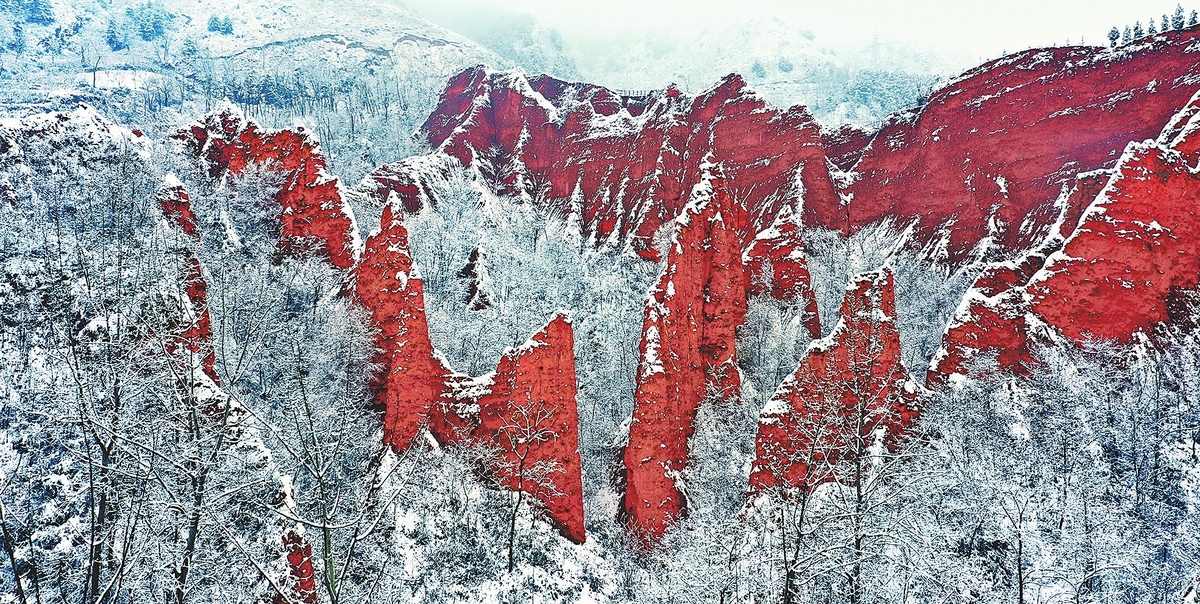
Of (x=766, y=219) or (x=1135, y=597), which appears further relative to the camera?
(x=766, y=219)

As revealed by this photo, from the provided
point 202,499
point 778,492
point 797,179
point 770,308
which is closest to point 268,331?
point 202,499

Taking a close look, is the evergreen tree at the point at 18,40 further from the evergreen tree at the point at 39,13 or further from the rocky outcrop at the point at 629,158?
the rocky outcrop at the point at 629,158

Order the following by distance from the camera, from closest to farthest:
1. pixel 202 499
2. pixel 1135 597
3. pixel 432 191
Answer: pixel 202 499 → pixel 1135 597 → pixel 432 191

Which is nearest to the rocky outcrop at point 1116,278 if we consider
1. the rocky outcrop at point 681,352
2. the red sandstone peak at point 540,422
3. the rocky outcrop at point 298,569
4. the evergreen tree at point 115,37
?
the rocky outcrop at point 681,352

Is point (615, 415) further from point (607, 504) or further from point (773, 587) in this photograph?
point (773, 587)

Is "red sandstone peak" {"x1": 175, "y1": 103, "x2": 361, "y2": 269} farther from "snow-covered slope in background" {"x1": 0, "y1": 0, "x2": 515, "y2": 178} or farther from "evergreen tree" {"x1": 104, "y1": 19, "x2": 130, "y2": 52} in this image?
"evergreen tree" {"x1": 104, "y1": 19, "x2": 130, "y2": 52}

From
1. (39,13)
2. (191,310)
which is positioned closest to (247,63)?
(39,13)

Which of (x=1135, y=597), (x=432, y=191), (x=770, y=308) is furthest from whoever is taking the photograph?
(x=432, y=191)

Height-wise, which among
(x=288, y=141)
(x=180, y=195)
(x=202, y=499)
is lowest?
(x=202, y=499)

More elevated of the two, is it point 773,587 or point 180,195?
point 180,195
